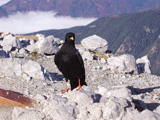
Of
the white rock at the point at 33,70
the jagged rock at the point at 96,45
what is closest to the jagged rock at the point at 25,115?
the white rock at the point at 33,70

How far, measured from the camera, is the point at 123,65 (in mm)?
15508

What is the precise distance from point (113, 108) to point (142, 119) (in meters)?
0.78

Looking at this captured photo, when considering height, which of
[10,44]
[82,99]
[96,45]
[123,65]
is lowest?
[123,65]

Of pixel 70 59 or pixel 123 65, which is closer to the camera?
pixel 70 59

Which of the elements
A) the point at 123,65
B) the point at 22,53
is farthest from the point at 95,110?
the point at 22,53

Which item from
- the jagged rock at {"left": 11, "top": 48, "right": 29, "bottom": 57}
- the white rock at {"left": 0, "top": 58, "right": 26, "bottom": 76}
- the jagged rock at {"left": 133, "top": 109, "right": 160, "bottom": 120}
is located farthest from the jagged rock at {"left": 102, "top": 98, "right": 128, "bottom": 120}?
the jagged rock at {"left": 11, "top": 48, "right": 29, "bottom": 57}

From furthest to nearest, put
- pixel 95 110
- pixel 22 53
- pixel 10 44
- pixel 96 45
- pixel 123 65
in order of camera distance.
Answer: pixel 96 45 < pixel 10 44 < pixel 22 53 < pixel 123 65 < pixel 95 110

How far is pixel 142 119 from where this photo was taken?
5.32m

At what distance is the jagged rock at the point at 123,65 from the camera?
1545 centimetres

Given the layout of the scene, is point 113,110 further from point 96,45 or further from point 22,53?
point 96,45

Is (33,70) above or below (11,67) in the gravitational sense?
below

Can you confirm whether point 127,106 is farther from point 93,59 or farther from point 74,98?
point 93,59

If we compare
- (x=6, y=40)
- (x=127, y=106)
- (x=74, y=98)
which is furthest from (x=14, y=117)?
(x=6, y=40)

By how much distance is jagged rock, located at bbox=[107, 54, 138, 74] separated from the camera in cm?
1545
